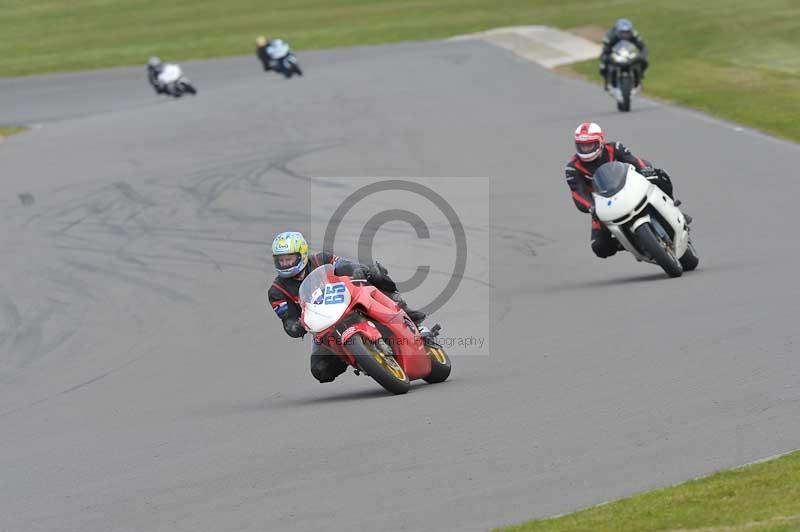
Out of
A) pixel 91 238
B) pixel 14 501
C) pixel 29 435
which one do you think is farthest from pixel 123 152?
pixel 14 501

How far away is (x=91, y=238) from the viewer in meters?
20.5

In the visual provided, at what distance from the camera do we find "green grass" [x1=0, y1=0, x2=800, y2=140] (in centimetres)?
3089

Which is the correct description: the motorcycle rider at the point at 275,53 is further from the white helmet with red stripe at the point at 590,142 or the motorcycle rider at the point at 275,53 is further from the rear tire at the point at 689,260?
the rear tire at the point at 689,260

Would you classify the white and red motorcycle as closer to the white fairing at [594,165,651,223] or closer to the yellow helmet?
the white fairing at [594,165,651,223]

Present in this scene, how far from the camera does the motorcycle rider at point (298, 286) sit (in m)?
10.8

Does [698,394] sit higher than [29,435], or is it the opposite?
[698,394]

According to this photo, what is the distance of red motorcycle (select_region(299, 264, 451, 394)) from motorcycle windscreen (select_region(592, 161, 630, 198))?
155 inches

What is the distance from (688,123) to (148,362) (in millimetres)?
14551

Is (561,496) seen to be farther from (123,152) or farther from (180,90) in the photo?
(180,90)

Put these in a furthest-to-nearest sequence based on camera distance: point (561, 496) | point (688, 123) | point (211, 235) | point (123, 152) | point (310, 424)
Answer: point (123, 152), point (688, 123), point (211, 235), point (310, 424), point (561, 496)

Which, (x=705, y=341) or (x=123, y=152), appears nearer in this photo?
(x=705, y=341)

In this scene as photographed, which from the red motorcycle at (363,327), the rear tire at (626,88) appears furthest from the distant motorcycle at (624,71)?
the red motorcycle at (363,327)

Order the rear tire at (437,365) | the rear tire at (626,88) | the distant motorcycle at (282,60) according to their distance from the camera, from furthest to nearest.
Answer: the distant motorcycle at (282,60)
the rear tire at (626,88)
the rear tire at (437,365)

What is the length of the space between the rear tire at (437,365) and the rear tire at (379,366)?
0.43m
